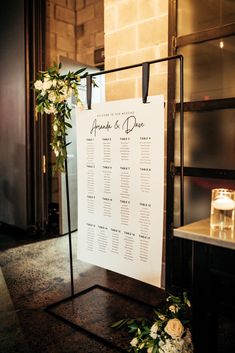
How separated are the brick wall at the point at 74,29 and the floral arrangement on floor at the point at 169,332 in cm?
351

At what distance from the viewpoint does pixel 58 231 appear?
4027 millimetres

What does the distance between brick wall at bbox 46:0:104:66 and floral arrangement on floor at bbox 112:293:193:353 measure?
3.51 m

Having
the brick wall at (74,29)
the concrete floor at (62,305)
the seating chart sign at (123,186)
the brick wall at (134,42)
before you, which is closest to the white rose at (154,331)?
the seating chart sign at (123,186)

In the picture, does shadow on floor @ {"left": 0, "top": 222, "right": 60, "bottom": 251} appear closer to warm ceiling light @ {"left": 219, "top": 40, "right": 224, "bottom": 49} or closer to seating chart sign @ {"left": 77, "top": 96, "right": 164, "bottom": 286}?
seating chart sign @ {"left": 77, "top": 96, "right": 164, "bottom": 286}

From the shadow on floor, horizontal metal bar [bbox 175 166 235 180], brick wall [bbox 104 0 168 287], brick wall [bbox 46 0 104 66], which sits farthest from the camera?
brick wall [bbox 46 0 104 66]

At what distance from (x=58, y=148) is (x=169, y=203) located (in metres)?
0.81

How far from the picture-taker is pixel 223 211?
133cm

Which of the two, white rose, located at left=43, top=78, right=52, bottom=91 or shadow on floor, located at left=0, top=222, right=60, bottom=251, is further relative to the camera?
shadow on floor, located at left=0, top=222, right=60, bottom=251

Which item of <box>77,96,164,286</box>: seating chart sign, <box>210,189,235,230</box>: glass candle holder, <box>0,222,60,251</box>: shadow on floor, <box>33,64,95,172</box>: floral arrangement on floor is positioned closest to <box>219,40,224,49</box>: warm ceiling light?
<box>77,96,164,286</box>: seating chart sign

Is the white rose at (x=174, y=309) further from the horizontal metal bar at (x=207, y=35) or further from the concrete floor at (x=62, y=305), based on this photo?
the horizontal metal bar at (x=207, y=35)

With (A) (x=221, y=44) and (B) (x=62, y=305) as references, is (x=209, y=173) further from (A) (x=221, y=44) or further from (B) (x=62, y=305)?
(B) (x=62, y=305)

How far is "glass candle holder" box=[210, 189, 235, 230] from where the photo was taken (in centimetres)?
132

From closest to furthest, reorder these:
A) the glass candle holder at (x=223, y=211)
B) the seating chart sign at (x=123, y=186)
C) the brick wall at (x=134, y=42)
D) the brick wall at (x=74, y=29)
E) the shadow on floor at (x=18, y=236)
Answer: the glass candle holder at (x=223, y=211) → the seating chart sign at (x=123, y=186) → the brick wall at (x=134, y=42) → the shadow on floor at (x=18, y=236) → the brick wall at (x=74, y=29)

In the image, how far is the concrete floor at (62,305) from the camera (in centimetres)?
183
